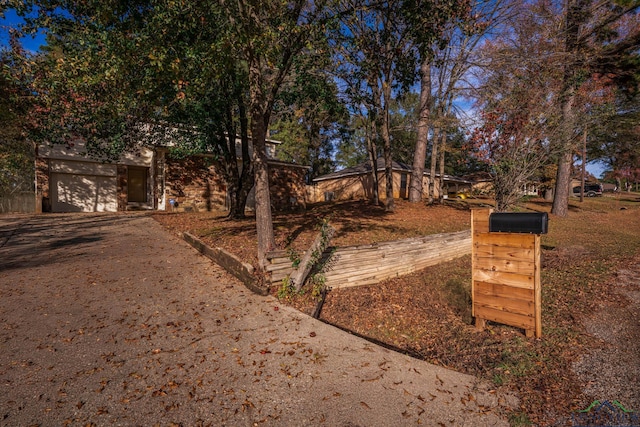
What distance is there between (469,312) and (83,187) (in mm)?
19692

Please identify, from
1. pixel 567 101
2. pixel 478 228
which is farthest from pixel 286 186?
pixel 478 228

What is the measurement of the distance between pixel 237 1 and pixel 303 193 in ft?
45.4

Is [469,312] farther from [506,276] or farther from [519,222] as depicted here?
[519,222]

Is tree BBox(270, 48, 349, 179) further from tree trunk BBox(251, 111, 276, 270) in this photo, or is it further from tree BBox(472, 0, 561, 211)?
tree BBox(472, 0, 561, 211)

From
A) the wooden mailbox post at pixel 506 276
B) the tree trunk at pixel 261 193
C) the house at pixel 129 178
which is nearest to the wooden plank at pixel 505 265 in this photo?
the wooden mailbox post at pixel 506 276

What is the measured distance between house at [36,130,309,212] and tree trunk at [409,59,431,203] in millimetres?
7152

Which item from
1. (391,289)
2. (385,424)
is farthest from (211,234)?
(385,424)

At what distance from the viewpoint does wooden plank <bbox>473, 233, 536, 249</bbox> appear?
3.75m

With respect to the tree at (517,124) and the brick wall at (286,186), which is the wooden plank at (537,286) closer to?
the tree at (517,124)

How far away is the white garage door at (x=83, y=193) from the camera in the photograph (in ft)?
53.0

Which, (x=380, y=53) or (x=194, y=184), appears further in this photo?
(x=194, y=184)

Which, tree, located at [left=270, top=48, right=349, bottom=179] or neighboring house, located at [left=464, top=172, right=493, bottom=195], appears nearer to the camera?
tree, located at [left=270, top=48, right=349, bottom=179]

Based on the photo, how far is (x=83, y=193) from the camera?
55.0 ft

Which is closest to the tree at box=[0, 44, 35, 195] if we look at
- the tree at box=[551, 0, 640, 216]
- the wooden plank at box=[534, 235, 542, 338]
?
the wooden plank at box=[534, 235, 542, 338]
